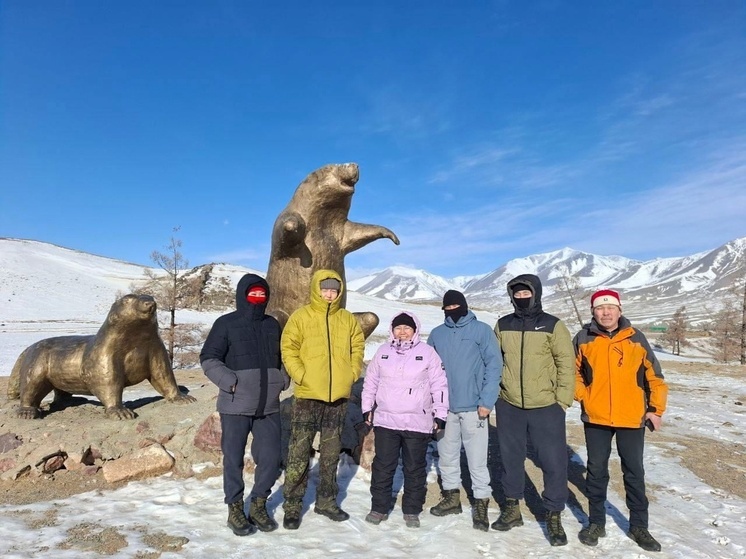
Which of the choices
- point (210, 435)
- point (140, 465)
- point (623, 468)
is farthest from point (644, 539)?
Answer: point (140, 465)

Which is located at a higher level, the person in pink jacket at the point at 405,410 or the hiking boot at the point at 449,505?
the person in pink jacket at the point at 405,410

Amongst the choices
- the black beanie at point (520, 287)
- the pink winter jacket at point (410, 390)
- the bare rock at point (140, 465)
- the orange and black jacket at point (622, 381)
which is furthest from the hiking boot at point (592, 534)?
the bare rock at point (140, 465)

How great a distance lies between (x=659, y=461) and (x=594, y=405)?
11.4 feet

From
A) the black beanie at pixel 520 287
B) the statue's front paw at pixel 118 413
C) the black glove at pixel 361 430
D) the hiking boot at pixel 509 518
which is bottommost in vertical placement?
the hiking boot at pixel 509 518

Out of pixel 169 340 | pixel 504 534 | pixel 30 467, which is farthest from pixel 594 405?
pixel 169 340

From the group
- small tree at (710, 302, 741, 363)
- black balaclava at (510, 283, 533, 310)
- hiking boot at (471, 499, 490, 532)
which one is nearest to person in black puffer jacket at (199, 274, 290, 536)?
hiking boot at (471, 499, 490, 532)

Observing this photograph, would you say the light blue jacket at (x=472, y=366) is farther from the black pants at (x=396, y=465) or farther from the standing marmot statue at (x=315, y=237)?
the standing marmot statue at (x=315, y=237)

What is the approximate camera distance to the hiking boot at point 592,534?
12.0 feet

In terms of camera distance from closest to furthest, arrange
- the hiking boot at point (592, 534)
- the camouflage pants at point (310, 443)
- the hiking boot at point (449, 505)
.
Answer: the hiking boot at point (592, 534), the camouflage pants at point (310, 443), the hiking boot at point (449, 505)

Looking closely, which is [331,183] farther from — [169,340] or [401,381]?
[169,340]

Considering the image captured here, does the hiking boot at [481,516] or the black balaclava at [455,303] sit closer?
the hiking boot at [481,516]

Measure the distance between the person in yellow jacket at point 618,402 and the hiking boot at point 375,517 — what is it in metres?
1.63

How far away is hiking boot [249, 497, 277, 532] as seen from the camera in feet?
12.0

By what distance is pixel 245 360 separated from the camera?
3.69 metres
